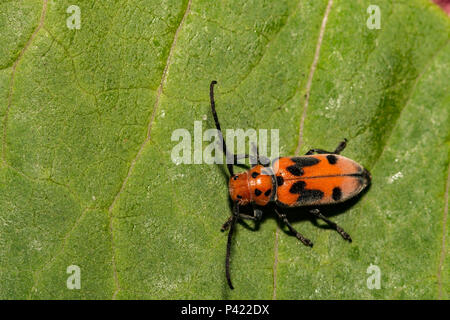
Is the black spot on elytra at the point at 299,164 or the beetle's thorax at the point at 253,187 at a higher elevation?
the black spot on elytra at the point at 299,164

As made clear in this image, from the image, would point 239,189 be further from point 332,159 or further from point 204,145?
point 332,159

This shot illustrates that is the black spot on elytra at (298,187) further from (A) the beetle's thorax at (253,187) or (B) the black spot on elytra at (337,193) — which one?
(B) the black spot on elytra at (337,193)

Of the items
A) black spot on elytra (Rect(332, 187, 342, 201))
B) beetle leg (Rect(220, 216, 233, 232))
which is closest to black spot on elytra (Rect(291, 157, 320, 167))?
black spot on elytra (Rect(332, 187, 342, 201))

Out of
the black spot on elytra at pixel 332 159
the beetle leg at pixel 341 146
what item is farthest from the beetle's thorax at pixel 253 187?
the beetle leg at pixel 341 146

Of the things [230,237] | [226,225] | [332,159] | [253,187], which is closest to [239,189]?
[253,187]

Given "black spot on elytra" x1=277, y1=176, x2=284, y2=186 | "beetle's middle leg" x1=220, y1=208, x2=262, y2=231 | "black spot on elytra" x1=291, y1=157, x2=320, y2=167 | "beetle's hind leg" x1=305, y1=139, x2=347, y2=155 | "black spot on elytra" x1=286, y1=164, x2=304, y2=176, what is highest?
"beetle's hind leg" x1=305, y1=139, x2=347, y2=155

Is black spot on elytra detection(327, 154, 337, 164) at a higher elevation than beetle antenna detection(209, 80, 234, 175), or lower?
lower

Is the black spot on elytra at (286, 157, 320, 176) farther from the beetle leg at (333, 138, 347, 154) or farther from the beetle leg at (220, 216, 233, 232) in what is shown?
the beetle leg at (220, 216, 233, 232)
